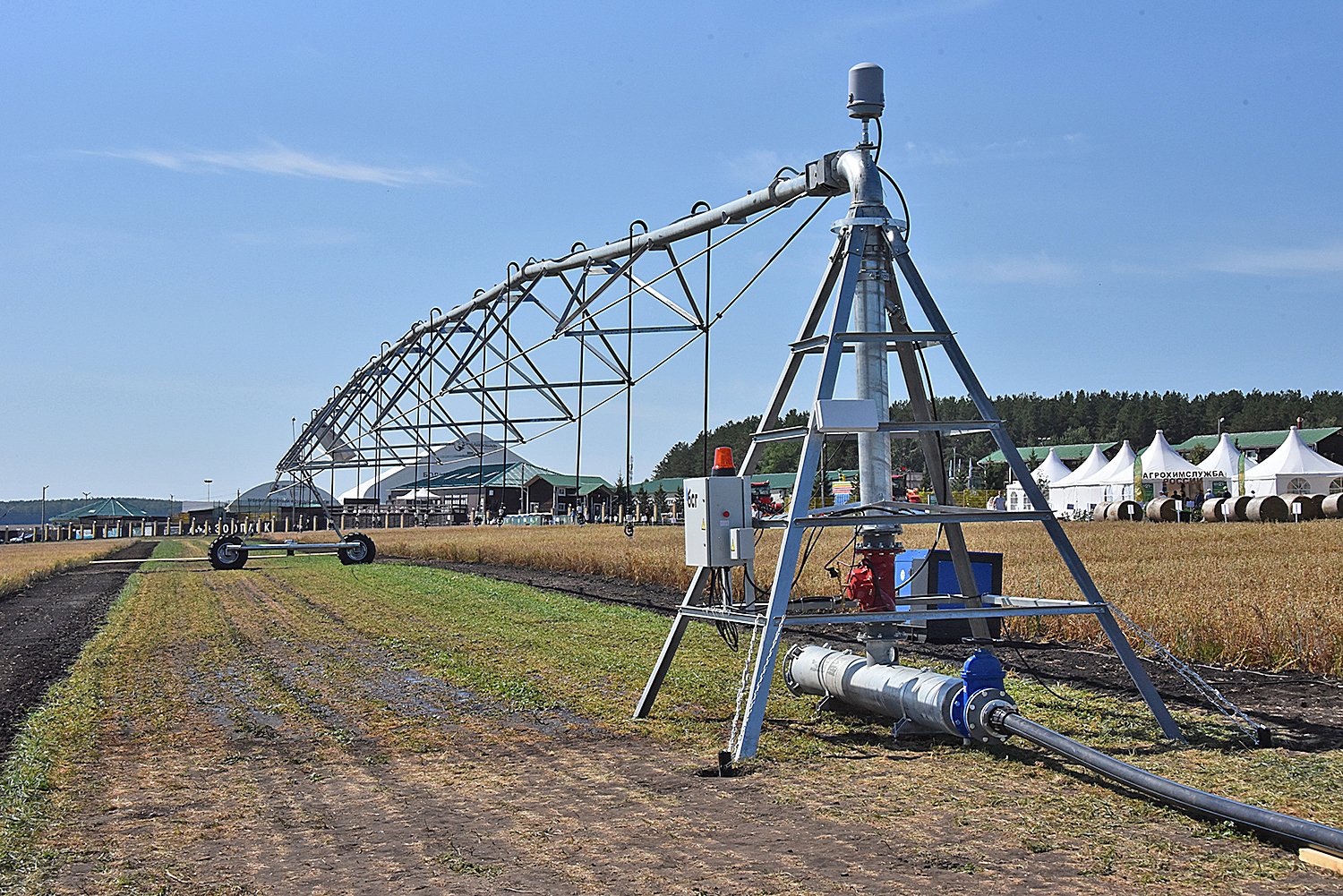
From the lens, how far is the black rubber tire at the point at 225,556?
32594 millimetres

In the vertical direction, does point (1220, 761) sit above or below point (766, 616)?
below

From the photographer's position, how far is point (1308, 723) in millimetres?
8602

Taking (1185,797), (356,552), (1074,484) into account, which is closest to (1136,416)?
(1074,484)

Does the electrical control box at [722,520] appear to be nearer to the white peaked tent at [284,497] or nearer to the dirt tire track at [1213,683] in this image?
the dirt tire track at [1213,683]

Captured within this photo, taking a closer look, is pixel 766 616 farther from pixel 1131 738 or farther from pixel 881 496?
pixel 1131 738

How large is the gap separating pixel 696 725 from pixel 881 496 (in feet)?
6.79

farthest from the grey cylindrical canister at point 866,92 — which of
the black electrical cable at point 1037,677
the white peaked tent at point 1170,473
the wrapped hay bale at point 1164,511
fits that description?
the white peaked tent at point 1170,473

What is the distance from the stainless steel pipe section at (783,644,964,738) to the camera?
313 inches

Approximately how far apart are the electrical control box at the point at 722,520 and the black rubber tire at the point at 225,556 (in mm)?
26332

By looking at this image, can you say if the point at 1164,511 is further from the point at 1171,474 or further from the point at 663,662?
the point at 663,662

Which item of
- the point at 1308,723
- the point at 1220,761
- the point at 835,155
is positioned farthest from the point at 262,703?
the point at 1308,723

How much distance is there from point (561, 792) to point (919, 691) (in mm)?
2472

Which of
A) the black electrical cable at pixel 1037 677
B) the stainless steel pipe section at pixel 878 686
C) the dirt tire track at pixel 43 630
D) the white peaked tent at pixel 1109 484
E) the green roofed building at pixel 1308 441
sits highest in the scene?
the green roofed building at pixel 1308 441

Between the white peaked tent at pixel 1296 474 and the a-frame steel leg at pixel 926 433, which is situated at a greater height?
the white peaked tent at pixel 1296 474
